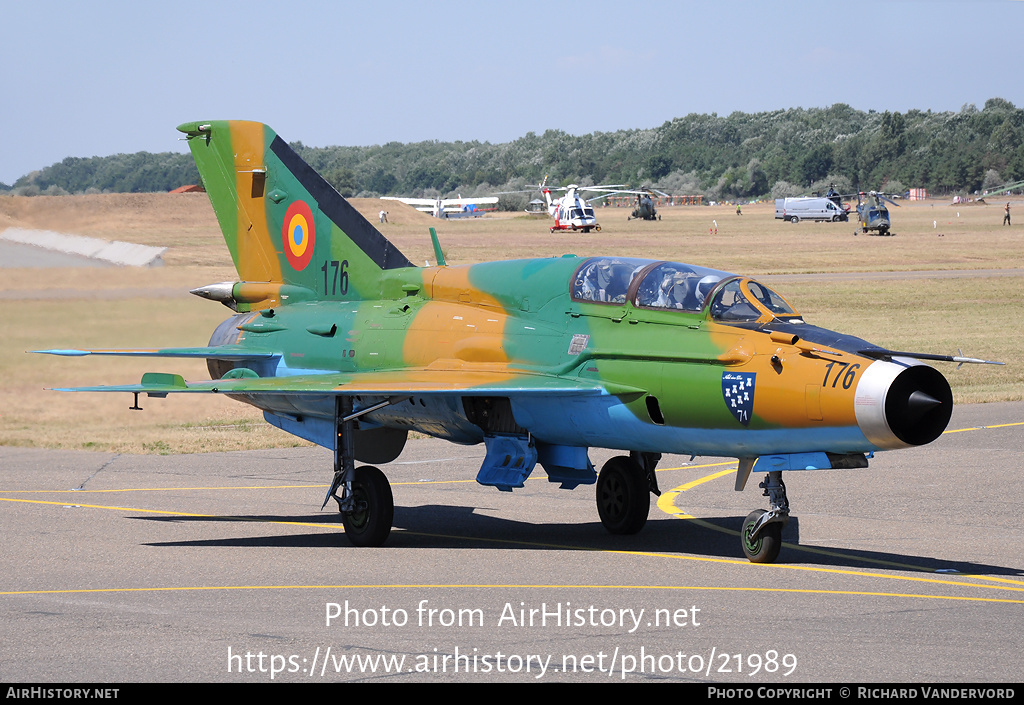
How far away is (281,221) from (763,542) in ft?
27.2

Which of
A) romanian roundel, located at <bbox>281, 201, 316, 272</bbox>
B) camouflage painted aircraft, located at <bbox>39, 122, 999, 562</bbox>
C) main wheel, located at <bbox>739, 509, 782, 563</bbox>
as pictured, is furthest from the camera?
romanian roundel, located at <bbox>281, 201, 316, 272</bbox>

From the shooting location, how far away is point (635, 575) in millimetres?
11961

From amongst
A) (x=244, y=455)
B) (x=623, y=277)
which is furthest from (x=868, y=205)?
(x=623, y=277)

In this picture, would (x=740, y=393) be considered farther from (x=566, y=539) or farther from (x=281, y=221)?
(x=281, y=221)

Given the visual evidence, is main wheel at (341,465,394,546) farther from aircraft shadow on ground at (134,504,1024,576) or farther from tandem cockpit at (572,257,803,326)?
tandem cockpit at (572,257,803,326)

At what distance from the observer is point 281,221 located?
17203 mm

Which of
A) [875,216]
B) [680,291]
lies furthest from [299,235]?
[875,216]

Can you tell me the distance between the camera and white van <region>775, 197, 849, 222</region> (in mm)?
108938

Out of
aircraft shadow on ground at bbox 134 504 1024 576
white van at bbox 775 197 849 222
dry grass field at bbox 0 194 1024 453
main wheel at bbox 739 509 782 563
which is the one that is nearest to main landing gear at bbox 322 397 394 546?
aircraft shadow on ground at bbox 134 504 1024 576

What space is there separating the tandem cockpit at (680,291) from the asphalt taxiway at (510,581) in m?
2.49

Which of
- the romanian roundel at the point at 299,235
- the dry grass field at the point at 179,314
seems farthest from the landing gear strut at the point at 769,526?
the dry grass field at the point at 179,314

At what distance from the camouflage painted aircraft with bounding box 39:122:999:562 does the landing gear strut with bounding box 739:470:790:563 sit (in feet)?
0.07

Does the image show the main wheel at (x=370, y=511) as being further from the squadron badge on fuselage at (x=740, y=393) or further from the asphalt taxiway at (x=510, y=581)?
the squadron badge on fuselage at (x=740, y=393)

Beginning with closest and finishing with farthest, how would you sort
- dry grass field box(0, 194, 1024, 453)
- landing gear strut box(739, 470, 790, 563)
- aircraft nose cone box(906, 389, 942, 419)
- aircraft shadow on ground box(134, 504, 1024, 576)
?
aircraft nose cone box(906, 389, 942, 419), landing gear strut box(739, 470, 790, 563), aircraft shadow on ground box(134, 504, 1024, 576), dry grass field box(0, 194, 1024, 453)
